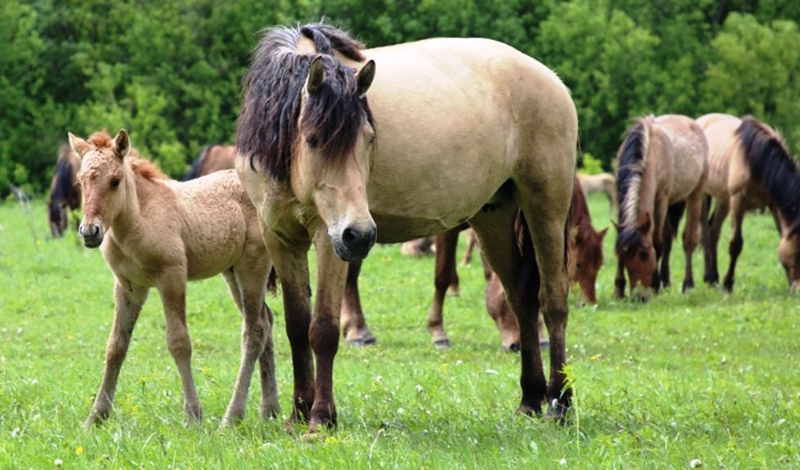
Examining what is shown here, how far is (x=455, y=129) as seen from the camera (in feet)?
20.3

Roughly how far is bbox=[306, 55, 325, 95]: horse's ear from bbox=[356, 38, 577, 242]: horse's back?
425 mm

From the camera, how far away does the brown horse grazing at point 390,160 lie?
555 centimetres

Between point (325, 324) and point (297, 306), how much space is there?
332 millimetres

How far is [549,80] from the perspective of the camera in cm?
686

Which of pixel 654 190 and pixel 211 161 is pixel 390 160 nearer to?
pixel 654 190

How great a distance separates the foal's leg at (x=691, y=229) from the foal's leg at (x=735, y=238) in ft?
1.60

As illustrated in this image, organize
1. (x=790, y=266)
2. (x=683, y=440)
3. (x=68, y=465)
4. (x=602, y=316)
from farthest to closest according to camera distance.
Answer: (x=790, y=266)
(x=602, y=316)
(x=683, y=440)
(x=68, y=465)

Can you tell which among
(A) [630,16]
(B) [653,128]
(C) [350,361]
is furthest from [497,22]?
(C) [350,361]

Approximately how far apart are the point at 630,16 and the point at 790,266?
105ft

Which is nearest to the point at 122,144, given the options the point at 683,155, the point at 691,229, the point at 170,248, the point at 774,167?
the point at 170,248

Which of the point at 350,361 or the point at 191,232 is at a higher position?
the point at 191,232

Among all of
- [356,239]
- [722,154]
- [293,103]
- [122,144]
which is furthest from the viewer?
[722,154]

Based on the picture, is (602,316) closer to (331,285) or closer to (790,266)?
(790,266)

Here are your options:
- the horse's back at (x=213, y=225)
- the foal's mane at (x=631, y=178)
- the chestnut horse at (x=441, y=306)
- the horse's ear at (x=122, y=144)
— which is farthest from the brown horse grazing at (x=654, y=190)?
the horse's ear at (x=122, y=144)
